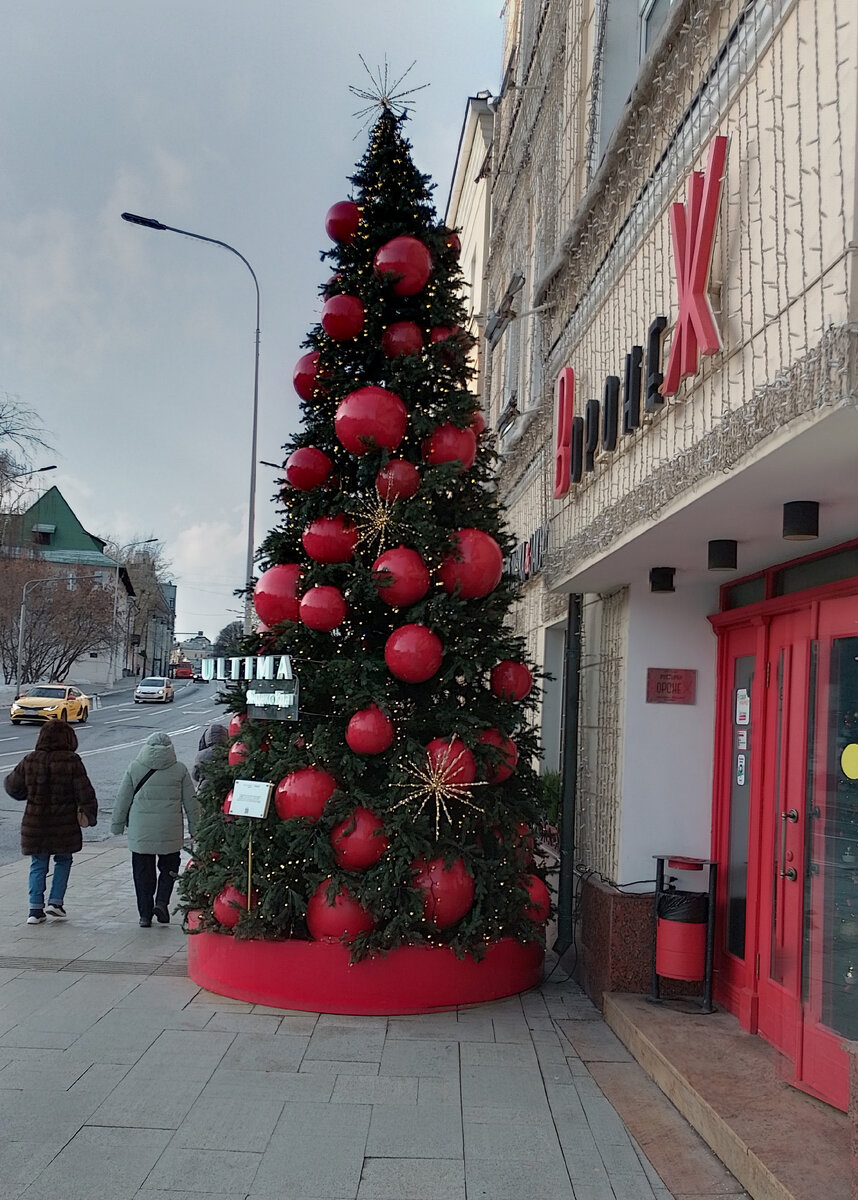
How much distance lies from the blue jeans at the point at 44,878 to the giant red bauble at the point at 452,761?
3819 mm

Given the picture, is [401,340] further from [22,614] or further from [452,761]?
[22,614]

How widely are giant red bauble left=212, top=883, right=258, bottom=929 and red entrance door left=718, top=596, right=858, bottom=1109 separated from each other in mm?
2902

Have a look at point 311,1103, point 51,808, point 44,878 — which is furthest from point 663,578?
point 44,878

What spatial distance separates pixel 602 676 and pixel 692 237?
360cm

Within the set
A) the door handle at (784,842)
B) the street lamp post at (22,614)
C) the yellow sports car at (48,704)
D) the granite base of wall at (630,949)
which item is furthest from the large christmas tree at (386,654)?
the street lamp post at (22,614)

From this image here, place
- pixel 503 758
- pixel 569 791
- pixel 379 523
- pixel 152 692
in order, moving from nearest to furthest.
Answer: pixel 503 758 → pixel 379 523 → pixel 569 791 → pixel 152 692

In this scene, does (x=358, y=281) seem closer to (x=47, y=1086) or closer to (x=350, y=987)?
(x=350, y=987)

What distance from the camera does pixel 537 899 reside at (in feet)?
21.7

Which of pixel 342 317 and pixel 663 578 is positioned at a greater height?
pixel 342 317

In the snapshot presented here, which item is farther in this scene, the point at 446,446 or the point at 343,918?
the point at 446,446

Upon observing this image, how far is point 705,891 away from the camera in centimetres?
638

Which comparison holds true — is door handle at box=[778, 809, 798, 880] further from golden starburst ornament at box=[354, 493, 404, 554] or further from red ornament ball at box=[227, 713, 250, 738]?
red ornament ball at box=[227, 713, 250, 738]

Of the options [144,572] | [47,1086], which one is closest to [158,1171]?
[47,1086]

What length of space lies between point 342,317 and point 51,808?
14.9 feet
